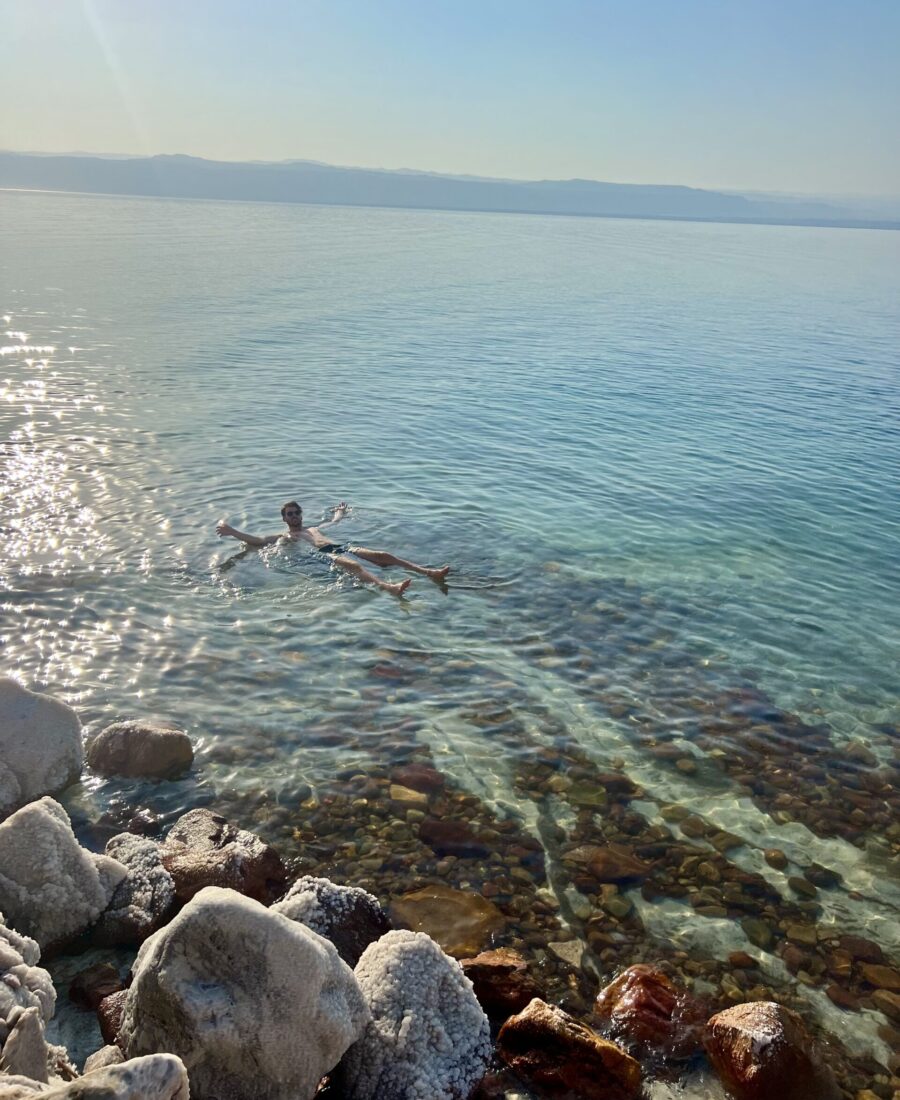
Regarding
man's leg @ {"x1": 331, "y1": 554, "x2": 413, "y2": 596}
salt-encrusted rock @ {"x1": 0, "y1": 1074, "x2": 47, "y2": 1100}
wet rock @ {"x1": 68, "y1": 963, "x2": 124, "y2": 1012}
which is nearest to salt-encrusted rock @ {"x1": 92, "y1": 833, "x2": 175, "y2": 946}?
wet rock @ {"x1": 68, "y1": 963, "x2": 124, "y2": 1012}

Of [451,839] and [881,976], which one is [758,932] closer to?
[881,976]

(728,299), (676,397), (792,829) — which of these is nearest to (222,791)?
(792,829)

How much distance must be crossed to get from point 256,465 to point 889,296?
60969 mm

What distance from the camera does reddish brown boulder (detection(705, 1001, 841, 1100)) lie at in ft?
Result: 21.4

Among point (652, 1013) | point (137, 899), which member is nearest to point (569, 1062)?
point (652, 1013)

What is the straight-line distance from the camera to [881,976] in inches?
314

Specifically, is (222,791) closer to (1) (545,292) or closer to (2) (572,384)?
(2) (572,384)

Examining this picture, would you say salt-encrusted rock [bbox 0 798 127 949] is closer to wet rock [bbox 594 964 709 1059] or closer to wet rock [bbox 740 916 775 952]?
wet rock [bbox 594 964 709 1059]

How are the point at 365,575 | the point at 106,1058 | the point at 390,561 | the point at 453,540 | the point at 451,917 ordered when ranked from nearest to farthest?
the point at 106,1058
the point at 451,917
the point at 365,575
the point at 390,561
the point at 453,540

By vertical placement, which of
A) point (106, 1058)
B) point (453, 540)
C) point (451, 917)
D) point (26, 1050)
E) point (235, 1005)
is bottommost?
point (453, 540)

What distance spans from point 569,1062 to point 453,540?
469 inches

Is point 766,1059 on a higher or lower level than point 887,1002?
higher

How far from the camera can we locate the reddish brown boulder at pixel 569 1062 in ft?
20.9

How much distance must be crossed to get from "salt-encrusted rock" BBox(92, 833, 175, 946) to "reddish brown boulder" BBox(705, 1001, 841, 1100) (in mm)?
4457
